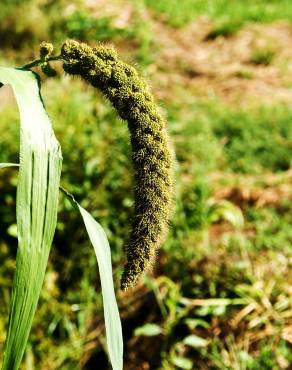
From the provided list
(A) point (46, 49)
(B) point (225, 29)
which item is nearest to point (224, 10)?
(B) point (225, 29)

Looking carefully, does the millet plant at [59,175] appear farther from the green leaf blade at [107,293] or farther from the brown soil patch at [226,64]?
the brown soil patch at [226,64]

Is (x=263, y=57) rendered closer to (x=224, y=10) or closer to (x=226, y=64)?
(x=226, y=64)

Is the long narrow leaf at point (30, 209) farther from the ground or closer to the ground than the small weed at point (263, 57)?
closer to the ground

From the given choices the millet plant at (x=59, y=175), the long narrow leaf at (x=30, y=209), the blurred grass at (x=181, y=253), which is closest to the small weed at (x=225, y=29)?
the blurred grass at (x=181, y=253)

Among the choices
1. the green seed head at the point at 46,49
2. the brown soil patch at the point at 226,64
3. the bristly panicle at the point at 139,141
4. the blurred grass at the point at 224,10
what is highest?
the blurred grass at the point at 224,10

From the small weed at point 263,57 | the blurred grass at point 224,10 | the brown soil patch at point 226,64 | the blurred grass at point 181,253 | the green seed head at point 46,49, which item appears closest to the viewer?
the green seed head at point 46,49

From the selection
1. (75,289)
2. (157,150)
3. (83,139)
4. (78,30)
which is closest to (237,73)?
(78,30)

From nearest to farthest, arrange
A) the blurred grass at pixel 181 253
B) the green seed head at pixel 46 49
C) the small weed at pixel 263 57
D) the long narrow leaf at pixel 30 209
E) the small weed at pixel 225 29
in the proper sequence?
the long narrow leaf at pixel 30 209
the green seed head at pixel 46 49
the blurred grass at pixel 181 253
the small weed at pixel 263 57
the small weed at pixel 225 29
